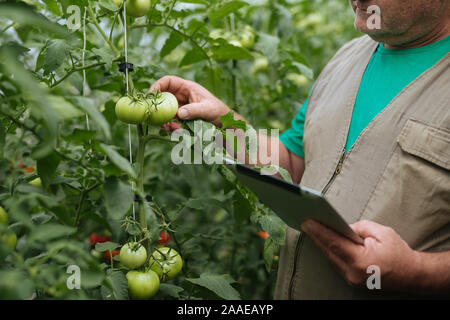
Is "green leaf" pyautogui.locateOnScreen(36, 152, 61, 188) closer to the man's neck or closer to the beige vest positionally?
the beige vest

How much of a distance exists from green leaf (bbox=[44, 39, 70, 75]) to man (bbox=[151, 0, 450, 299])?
28cm

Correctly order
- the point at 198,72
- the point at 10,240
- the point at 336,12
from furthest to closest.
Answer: the point at 336,12
the point at 198,72
the point at 10,240

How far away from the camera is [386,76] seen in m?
1.15

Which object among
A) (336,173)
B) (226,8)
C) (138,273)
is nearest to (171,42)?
(226,8)

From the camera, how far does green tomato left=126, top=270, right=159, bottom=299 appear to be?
80cm

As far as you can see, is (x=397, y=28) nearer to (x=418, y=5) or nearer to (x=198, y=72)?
(x=418, y=5)

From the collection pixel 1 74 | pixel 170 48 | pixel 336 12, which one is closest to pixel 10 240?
pixel 1 74

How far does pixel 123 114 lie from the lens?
83 centimetres

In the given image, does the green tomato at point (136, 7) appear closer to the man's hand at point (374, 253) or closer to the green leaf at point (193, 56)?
the green leaf at point (193, 56)

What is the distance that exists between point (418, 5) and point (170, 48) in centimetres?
68

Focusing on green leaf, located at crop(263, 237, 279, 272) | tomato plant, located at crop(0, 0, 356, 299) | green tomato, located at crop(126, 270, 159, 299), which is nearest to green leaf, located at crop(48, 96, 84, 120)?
tomato plant, located at crop(0, 0, 356, 299)

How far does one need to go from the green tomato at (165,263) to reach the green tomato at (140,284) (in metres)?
0.06

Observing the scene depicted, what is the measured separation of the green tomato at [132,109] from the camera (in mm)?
820
